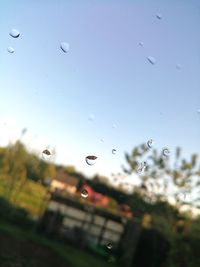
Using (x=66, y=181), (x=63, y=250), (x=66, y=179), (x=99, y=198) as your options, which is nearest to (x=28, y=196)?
(x=99, y=198)

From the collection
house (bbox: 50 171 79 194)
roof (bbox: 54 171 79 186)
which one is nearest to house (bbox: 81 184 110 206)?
house (bbox: 50 171 79 194)

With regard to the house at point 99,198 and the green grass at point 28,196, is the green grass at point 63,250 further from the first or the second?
the house at point 99,198

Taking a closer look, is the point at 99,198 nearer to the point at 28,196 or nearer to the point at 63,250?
the point at 28,196

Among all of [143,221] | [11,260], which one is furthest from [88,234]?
[11,260]

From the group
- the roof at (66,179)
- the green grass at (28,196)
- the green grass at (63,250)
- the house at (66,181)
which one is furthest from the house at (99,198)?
the green grass at (63,250)

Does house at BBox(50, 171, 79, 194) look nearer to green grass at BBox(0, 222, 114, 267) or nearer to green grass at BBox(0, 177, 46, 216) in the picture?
green grass at BBox(0, 177, 46, 216)

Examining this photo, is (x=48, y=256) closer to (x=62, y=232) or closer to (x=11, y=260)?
(x=11, y=260)

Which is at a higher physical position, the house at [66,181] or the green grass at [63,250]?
the house at [66,181]
